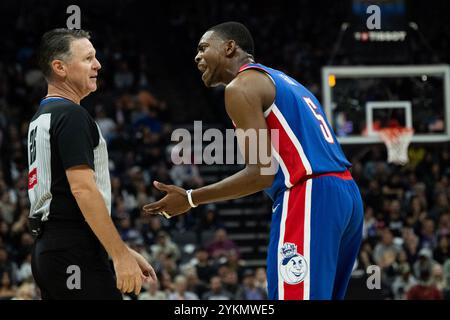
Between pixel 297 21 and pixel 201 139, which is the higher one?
pixel 297 21

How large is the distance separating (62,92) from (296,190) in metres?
1.32

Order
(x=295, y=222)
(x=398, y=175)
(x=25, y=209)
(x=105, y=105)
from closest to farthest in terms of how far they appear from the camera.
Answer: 1. (x=295, y=222)
2. (x=25, y=209)
3. (x=398, y=175)
4. (x=105, y=105)

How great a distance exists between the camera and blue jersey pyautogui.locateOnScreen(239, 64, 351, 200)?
4355 mm

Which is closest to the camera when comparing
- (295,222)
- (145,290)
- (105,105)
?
(295,222)

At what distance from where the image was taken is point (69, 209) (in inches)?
156

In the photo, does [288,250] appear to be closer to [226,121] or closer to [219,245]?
[219,245]

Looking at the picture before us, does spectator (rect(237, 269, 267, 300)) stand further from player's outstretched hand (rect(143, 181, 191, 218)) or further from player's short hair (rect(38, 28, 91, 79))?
player's short hair (rect(38, 28, 91, 79))

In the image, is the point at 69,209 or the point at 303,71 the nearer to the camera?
the point at 69,209

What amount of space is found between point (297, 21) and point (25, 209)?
10.2 m

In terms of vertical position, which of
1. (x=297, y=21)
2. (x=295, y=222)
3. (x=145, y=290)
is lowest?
(x=145, y=290)

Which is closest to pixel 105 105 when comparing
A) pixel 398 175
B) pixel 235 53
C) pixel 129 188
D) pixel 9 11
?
pixel 129 188

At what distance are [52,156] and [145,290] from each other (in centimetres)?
764

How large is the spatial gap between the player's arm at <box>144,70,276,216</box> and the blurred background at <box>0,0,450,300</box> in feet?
16.1
